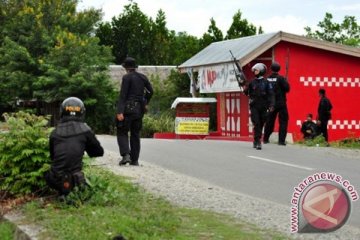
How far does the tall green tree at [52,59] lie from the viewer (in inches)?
1305

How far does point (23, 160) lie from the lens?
8977mm

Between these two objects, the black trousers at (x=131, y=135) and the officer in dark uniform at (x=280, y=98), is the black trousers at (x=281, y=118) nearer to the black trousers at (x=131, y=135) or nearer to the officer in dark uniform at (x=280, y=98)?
the officer in dark uniform at (x=280, y=98)

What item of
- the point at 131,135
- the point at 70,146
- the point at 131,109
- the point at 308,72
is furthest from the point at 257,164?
the point at 308,72

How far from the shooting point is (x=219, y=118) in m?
32.1

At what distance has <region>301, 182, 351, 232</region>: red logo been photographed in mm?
6230

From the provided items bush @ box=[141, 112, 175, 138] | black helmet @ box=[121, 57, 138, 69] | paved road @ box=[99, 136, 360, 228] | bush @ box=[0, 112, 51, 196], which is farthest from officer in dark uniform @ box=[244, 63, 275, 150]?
bush @ box=[141, 112, 175, 138]

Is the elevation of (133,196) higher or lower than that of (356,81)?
lower

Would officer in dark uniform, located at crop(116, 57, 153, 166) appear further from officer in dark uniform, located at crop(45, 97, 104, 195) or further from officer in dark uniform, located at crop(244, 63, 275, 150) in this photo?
officer in dark uniform, located at crop(244, 63, 275, 150)

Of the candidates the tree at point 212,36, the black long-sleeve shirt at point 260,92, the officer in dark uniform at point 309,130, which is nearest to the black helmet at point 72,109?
the black long-sleeve shirt at point 260,92

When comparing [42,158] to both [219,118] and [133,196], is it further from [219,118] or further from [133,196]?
[219,118]

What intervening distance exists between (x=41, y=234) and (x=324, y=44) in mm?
21534

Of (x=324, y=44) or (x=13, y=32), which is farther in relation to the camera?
(x=13, y=32)

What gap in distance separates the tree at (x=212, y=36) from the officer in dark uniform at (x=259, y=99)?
77.2 ft

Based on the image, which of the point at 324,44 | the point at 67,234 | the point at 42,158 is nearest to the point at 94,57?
the point at 324,44
